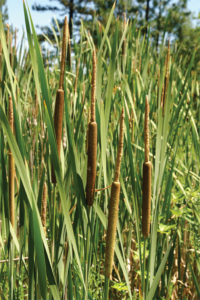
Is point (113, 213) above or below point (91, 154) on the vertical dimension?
below

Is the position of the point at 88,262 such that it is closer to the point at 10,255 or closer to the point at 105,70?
the point at 10,255

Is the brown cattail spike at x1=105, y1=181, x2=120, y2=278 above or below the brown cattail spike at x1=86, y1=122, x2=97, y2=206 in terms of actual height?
below

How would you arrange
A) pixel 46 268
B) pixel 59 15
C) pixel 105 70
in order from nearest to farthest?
pixel 46 268 < pixel 105 70 < pixel 59 15

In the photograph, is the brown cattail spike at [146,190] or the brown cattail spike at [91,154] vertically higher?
the brown cattail spike at [91,154]

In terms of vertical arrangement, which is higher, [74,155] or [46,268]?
[74,155]

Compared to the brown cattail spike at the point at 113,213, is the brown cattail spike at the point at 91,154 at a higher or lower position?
higher

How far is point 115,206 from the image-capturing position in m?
0.58

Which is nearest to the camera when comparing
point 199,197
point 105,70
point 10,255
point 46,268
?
point 46,268

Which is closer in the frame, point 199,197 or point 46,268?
point 46,268

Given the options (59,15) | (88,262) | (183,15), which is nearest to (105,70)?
(88,262)

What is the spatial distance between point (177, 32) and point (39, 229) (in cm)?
2407

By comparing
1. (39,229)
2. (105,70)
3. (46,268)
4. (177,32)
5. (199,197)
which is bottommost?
(199,197)

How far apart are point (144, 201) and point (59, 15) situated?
19529mm

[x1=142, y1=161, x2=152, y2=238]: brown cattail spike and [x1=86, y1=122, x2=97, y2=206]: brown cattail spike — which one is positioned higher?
[x1=86, y1=122, x2=97, y2=206]: brown cattail spike
